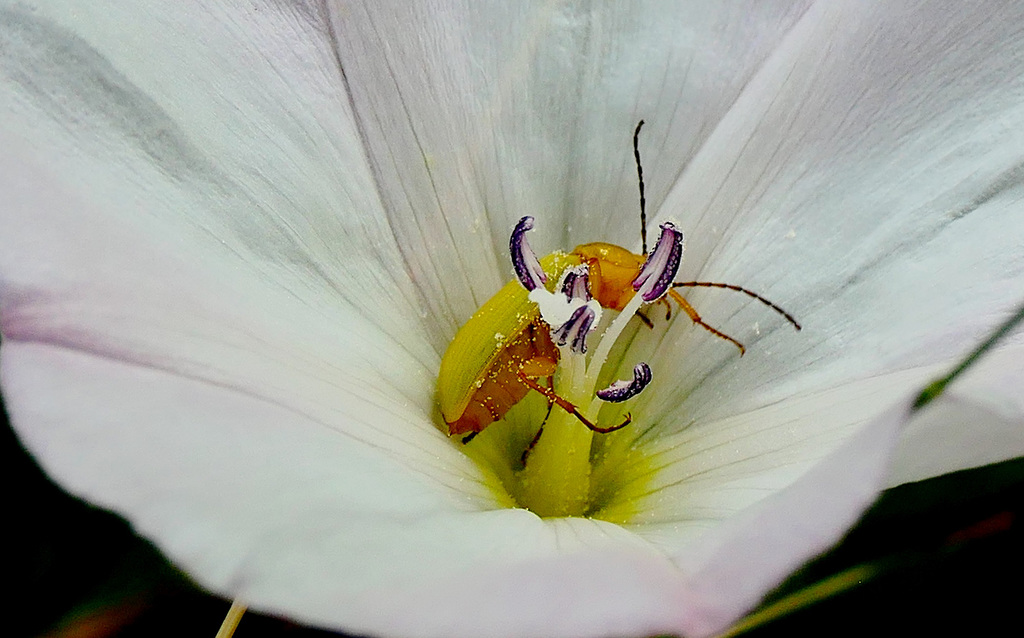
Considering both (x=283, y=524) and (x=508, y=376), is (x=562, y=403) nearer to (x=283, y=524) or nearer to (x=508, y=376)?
(x=508, y=376)

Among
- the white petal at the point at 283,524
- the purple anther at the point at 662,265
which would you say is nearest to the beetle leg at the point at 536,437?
the purple anther at the point at 662,265

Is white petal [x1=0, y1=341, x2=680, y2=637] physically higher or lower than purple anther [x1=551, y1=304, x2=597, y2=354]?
higher

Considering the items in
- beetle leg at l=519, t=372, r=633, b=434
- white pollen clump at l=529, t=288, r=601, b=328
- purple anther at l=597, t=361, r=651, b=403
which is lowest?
purple anther at l=597, t=361, r=651, b=403

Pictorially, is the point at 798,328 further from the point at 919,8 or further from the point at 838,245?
the point at 919,8

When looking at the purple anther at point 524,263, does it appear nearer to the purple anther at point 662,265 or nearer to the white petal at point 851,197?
the purple anther at point 662,265

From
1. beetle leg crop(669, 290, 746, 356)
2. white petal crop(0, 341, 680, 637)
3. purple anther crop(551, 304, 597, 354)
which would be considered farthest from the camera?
beetle leg crop(669, 290, 746, 356)

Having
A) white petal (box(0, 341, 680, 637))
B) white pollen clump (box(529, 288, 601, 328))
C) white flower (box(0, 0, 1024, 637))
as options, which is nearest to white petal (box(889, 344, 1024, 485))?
white flower (box(0, 0, 1024, 637))

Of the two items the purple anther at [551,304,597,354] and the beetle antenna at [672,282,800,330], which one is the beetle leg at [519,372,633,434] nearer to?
the purple anther at [551,304,597,354]

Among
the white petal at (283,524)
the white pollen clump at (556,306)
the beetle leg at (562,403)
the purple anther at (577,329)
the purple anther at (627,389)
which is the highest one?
the white petal at (283,524)
